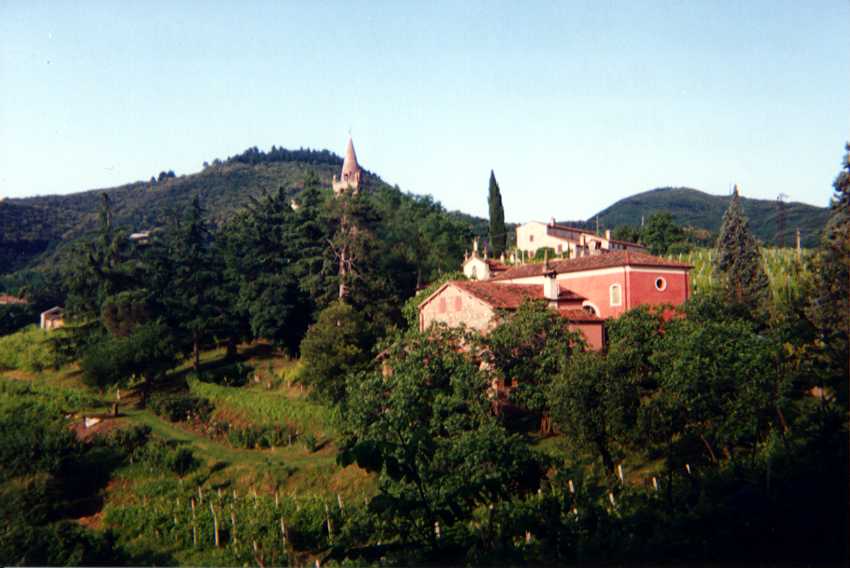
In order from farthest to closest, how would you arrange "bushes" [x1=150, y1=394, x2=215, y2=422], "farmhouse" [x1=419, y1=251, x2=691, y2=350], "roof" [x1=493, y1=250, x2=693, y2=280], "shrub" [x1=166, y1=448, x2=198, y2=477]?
"bushes" [x1=150, y1=394, x2=215, y2=422]
"roof" [x1=493, y1=250, x2=693, y2=280]
"farmhouse" [x1=419, y1=251, x2=691, y2=350]
"shrub" [x1=166, y1=448, x2=198, y2=477]

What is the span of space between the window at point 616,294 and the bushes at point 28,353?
27071 mm

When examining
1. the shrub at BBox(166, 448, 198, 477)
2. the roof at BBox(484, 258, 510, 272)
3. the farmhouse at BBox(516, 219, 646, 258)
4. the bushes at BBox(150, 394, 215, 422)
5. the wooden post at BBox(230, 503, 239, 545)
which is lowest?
the wooden post at BBox(230, 503, 239, 545)

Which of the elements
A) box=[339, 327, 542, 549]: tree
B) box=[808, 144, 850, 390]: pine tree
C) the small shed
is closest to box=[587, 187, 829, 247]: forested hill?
box=[808, 144, 850, 390]: pine tree

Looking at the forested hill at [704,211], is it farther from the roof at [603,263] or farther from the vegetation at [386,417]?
the roof at [603,263]

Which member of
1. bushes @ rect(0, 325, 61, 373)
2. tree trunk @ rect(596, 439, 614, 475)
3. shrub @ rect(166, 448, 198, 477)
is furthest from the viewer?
bushes @ rect(0, 325, 61, 373)

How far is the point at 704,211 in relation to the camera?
192 feet

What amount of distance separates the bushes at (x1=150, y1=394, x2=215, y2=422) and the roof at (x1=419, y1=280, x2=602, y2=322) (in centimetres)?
979

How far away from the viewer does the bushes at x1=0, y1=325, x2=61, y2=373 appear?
3094 cm

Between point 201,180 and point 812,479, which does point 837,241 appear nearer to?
point 812,479

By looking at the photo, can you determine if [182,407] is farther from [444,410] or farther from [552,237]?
[552,237]

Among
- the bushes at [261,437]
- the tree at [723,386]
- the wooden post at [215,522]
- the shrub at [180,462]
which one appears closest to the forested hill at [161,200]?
the bushes at [261,437]

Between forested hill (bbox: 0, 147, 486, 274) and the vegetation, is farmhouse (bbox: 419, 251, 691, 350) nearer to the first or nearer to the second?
the vegetation

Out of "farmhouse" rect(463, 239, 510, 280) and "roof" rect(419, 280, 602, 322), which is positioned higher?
"farmhouse" rect(463, 239, 510, 280)

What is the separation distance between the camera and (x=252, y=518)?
14.3 meters
